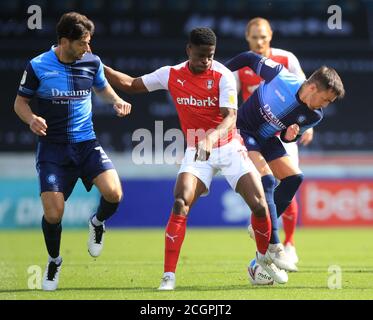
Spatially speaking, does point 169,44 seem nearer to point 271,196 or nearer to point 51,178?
point 271,196

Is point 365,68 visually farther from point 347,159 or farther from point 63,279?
point 63,279

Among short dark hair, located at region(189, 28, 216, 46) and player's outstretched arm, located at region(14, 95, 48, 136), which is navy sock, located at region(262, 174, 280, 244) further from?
player's outstretched arm, located at region(14, 95, 48, 136)

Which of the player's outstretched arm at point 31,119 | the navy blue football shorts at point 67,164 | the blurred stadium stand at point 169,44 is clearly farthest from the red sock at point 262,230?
the blurred stadium stand at point 169,44

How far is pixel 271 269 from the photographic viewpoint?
8148 mm

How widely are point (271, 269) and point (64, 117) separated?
211 centimetres

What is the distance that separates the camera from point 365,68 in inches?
615

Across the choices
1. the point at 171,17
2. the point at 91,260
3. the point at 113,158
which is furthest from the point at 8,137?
the point at 91,260

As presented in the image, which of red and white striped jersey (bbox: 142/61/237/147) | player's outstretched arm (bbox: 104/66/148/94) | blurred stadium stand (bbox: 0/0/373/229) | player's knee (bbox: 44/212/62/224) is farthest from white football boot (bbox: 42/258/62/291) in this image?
blurred stadium stand (bbox: 0/0/373/229)

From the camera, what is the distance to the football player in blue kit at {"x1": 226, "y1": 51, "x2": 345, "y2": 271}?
336 inches

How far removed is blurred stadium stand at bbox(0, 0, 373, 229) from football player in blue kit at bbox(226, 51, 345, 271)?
20.3 feet

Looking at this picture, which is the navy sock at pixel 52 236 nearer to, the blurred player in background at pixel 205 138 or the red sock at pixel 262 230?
the blurred player in background at pixel 205 138

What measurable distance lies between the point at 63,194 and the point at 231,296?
166cm

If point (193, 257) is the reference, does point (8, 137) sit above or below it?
above

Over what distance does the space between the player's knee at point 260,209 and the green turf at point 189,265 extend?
0.59m
